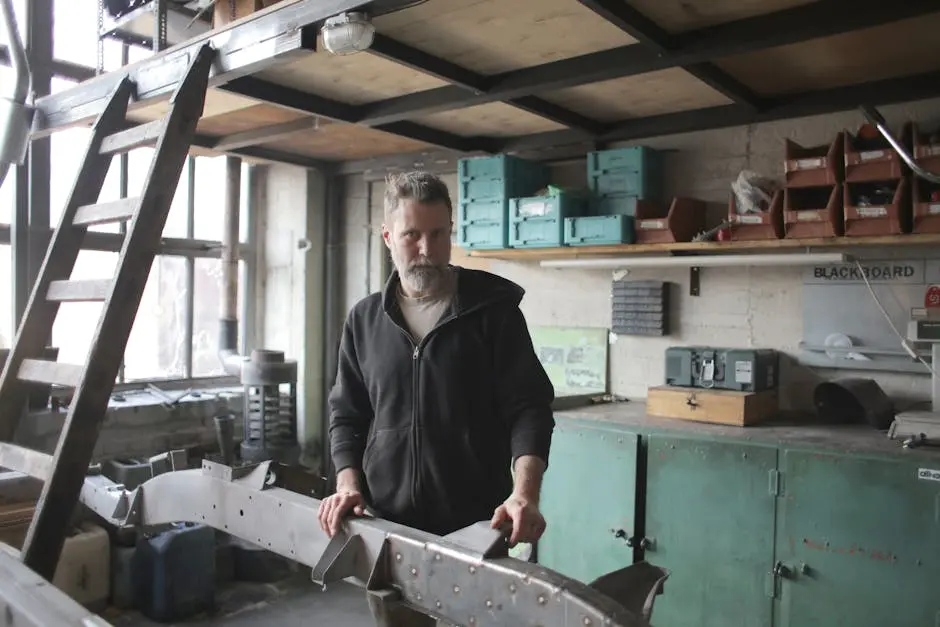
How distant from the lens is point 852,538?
267 centimetres

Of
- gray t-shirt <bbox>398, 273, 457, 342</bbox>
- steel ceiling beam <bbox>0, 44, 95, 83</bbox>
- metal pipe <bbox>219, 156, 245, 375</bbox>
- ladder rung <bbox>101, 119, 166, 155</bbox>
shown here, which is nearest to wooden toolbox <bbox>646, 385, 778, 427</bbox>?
gray t-shirt <bbox>398, 273, 457, 342</bbox>

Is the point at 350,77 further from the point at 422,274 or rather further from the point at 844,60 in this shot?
the point at 844,60

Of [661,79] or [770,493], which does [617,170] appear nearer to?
[661,79]

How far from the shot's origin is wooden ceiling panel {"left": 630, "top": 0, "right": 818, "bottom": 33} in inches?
93.3

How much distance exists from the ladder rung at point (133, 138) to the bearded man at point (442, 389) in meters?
0.85

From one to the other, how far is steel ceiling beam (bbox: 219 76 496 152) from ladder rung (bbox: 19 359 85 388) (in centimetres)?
141

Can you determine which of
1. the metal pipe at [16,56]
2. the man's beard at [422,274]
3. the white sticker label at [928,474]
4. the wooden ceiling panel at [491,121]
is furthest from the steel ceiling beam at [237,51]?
the white sticker label at [928,474]

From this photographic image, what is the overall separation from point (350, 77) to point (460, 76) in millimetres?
486

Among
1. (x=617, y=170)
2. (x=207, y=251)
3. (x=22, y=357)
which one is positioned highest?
(x=617, y=170)

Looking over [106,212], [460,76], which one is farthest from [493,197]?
[106,212]

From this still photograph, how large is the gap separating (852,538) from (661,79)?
195 cm

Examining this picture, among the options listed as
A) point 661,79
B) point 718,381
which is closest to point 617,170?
point 661,79

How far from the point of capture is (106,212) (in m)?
2.13

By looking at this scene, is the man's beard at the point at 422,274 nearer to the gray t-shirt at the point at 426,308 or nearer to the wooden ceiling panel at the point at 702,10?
the gray t-shirt at the point at 426,308
